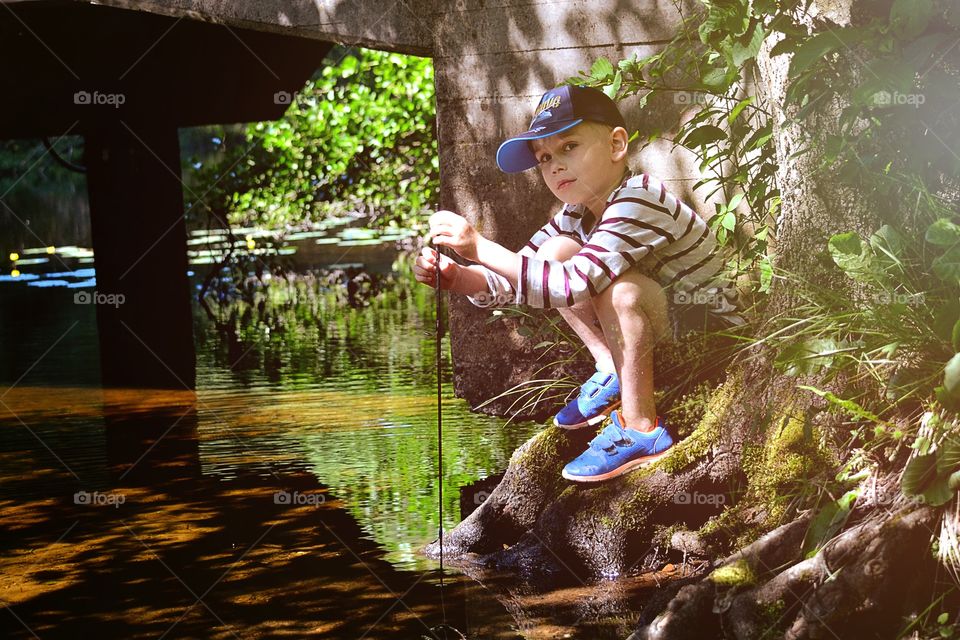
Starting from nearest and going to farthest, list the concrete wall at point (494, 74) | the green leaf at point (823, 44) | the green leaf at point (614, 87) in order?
the green leaf at point (823, 44), the green leaf at point (614, 87), the concrete wall at point (494, 74)

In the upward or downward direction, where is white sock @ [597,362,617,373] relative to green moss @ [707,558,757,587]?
upward

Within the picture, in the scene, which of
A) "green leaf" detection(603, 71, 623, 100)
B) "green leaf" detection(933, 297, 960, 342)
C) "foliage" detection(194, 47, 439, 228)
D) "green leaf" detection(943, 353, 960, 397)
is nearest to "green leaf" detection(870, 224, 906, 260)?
"green leaf" detection(933, 297, 960, 342)

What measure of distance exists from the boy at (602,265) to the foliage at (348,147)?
26.1 feet

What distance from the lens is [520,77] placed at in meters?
5.76

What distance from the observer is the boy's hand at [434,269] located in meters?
4.24

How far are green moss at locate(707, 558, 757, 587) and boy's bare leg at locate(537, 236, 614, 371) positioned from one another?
1188mm

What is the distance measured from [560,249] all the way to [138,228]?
6987 mm

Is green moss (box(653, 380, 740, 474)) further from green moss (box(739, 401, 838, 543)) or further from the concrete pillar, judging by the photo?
the concrete pillar

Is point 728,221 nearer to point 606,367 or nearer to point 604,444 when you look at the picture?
point 606,367

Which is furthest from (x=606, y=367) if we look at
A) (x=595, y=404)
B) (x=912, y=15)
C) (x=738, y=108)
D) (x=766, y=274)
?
(x=912, y=15)

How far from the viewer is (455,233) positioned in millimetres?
4352

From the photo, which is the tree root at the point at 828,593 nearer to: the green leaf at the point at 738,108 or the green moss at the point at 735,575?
the green moss at the point at 735,575

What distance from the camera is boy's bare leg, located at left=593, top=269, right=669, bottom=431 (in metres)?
4.43

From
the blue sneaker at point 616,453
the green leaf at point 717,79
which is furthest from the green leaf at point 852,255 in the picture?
the blue sneaker at point 616,453
